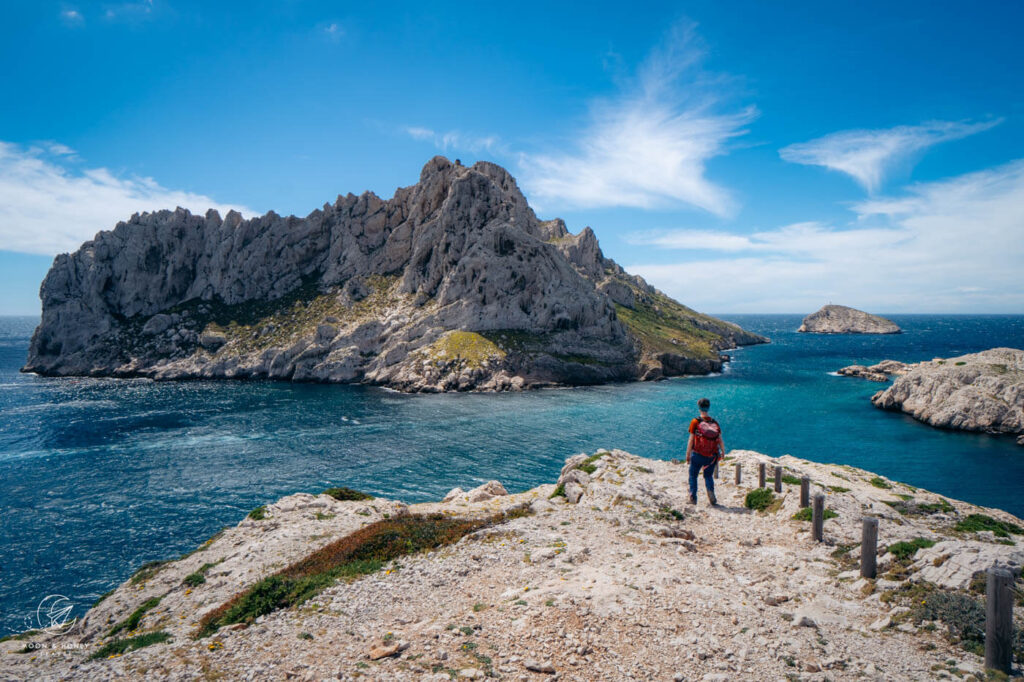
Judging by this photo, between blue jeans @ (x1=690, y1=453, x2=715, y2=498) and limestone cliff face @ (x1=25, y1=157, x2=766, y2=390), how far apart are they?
7482cm

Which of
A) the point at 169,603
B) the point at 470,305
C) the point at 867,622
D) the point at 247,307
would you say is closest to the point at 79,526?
the point at 169,603

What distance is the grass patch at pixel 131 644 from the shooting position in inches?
531

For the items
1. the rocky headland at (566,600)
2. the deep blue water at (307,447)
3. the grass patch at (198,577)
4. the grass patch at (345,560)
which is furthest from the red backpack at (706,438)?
the deep blue water at (307,447)

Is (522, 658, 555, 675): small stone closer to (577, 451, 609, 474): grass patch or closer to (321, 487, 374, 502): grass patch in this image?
(577, 451, 609, 474): grass patch

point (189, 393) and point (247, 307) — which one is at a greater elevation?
point (247, 307)

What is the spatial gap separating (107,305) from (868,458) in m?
174

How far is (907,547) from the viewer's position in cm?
1428

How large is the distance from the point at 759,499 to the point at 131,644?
24.2 m

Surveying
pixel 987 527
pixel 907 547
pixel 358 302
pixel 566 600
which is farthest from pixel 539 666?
pixel 358 302

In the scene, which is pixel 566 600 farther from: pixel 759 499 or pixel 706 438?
pixel 759 499

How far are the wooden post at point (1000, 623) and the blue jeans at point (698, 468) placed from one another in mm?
11602

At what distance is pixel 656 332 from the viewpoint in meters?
150

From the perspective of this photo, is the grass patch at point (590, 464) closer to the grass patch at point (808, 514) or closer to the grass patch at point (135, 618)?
the grass patch at point (808, 514)

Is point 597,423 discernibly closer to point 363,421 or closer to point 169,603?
point 363,421
